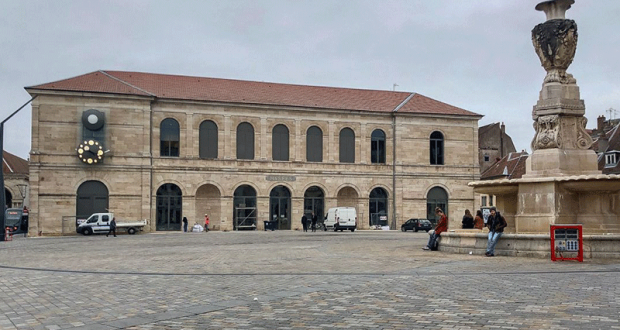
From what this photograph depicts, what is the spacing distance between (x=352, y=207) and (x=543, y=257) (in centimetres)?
3287

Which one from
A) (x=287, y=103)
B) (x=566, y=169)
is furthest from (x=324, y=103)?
(x=566, y=169)

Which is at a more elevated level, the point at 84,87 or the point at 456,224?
the point at 84,87

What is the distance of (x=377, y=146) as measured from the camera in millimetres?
50844

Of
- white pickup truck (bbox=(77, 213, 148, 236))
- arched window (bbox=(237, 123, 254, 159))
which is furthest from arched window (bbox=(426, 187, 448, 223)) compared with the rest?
white pickup truck (bbox=(77, 213, 148, 236))

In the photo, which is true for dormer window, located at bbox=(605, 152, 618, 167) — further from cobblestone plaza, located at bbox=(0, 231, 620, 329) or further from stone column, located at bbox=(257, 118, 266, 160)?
cobblestone plaza, located at bbox=(0, 231, 620, 329)

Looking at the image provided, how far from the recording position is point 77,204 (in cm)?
4362

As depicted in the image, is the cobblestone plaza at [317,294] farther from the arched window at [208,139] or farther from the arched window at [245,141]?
the arched window at [245,141]

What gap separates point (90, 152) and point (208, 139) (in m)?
8.48

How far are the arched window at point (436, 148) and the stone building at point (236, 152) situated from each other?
0.11m

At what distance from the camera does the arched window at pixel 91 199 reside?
143 feet

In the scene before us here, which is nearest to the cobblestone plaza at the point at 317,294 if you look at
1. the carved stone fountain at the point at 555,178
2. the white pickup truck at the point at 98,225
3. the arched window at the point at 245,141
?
the carved stone fountain at the point at 555,178

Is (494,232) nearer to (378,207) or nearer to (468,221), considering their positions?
(468,221)

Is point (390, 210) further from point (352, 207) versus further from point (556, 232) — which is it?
point (556, 232)

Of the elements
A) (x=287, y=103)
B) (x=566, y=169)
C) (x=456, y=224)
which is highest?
(x=287, y=103)
